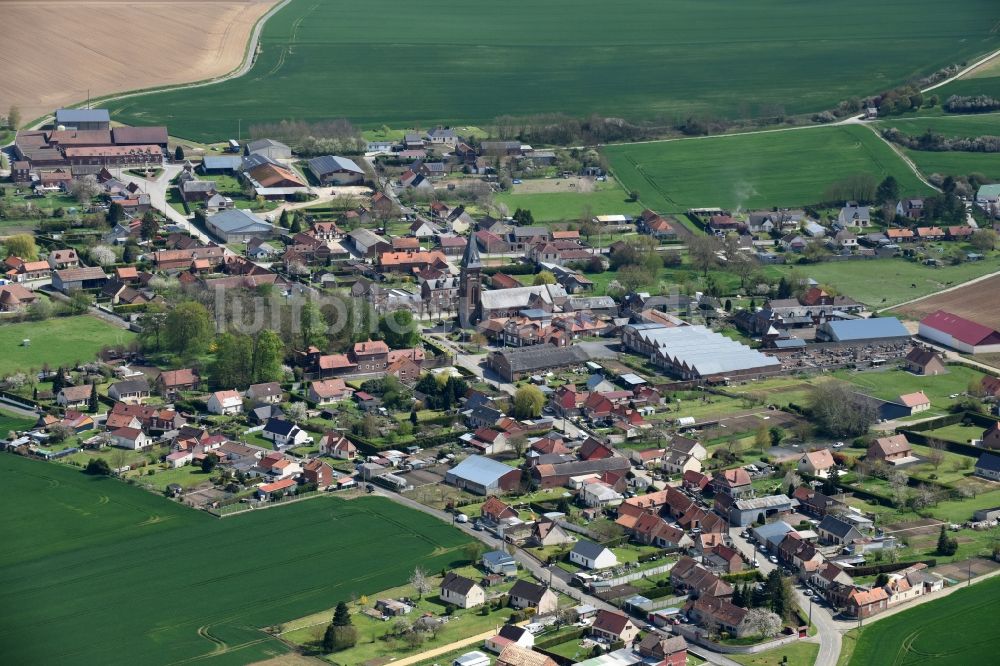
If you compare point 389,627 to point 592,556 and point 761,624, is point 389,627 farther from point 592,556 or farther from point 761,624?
point 761,624

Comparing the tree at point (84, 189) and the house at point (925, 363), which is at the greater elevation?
the tree at point (84, 189)

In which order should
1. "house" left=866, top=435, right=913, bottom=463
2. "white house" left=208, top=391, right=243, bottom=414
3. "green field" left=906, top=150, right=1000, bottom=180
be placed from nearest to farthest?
"house" left=866, top=435, right=913, bottom=463 < "white house" left=208, top=391, right=243, bottom=414 < "green field" left=906, top=150, right=1000, bottom=180

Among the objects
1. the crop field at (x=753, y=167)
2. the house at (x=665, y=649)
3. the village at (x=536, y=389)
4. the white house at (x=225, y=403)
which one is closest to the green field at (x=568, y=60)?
the crop field at (x=753, y=167)

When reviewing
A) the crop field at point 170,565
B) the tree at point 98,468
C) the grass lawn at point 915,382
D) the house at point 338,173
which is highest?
the house at point 338,173

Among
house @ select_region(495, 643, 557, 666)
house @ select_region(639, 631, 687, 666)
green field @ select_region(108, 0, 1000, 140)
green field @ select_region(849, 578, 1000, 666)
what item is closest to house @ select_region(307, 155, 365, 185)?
green field @ select_region(108, 0, 1000, 140)

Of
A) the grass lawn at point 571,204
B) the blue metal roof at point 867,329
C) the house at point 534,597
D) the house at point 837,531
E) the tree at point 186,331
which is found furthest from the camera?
→ the grass lawn at point 571,204

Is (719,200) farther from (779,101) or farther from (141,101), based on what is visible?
A: (141,101)

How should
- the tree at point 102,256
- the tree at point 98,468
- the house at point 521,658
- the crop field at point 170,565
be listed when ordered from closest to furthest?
the house at point 521,658 < the crop field at point 170,565 < the tree at point 98,468 < the tree at point 102,256

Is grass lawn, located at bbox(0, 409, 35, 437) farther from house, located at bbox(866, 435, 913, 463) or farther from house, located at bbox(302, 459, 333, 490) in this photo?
house, located at bbox(866, 435, 913, 463)

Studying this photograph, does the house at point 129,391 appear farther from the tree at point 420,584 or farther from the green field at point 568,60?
the green field at point 568,60
